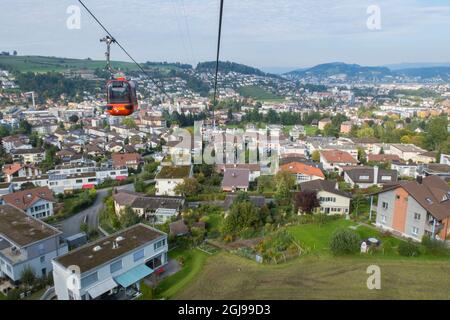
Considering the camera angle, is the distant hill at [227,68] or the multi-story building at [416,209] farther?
the distant hill at [227,68]

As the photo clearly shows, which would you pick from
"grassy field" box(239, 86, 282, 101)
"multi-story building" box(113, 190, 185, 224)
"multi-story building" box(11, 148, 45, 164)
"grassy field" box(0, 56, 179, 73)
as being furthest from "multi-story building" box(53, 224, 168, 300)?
"grassy field" box(0, 56, 179, 73)

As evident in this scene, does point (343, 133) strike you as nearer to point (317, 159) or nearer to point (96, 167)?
point (317, 159)

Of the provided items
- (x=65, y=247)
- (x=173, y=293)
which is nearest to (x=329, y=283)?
(x=173, y=293)

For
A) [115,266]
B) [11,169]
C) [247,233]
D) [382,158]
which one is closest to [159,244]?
[115,266]

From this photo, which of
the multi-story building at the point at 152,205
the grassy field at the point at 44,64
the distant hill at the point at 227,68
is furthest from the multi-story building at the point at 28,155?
the distant hill at the point at 227,68

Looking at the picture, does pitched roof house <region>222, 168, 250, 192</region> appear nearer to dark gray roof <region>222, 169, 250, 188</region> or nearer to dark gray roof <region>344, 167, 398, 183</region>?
dark gray roof <region>222, 169, 250, 188</region>

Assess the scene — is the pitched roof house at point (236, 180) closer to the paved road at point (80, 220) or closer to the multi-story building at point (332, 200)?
the multi-story building at point (332, 200)
